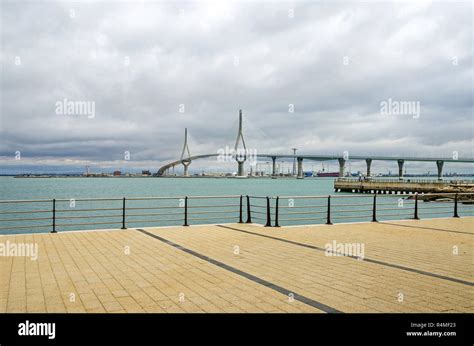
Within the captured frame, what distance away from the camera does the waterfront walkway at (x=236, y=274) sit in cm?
608

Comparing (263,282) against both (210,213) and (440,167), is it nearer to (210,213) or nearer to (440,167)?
(210,213)

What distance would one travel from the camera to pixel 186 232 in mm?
13797

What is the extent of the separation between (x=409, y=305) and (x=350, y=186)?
107 metres

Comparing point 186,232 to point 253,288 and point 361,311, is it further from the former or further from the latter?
point 361,311

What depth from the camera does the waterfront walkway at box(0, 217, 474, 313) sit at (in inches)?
239

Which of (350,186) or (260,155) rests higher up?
(260,155)
